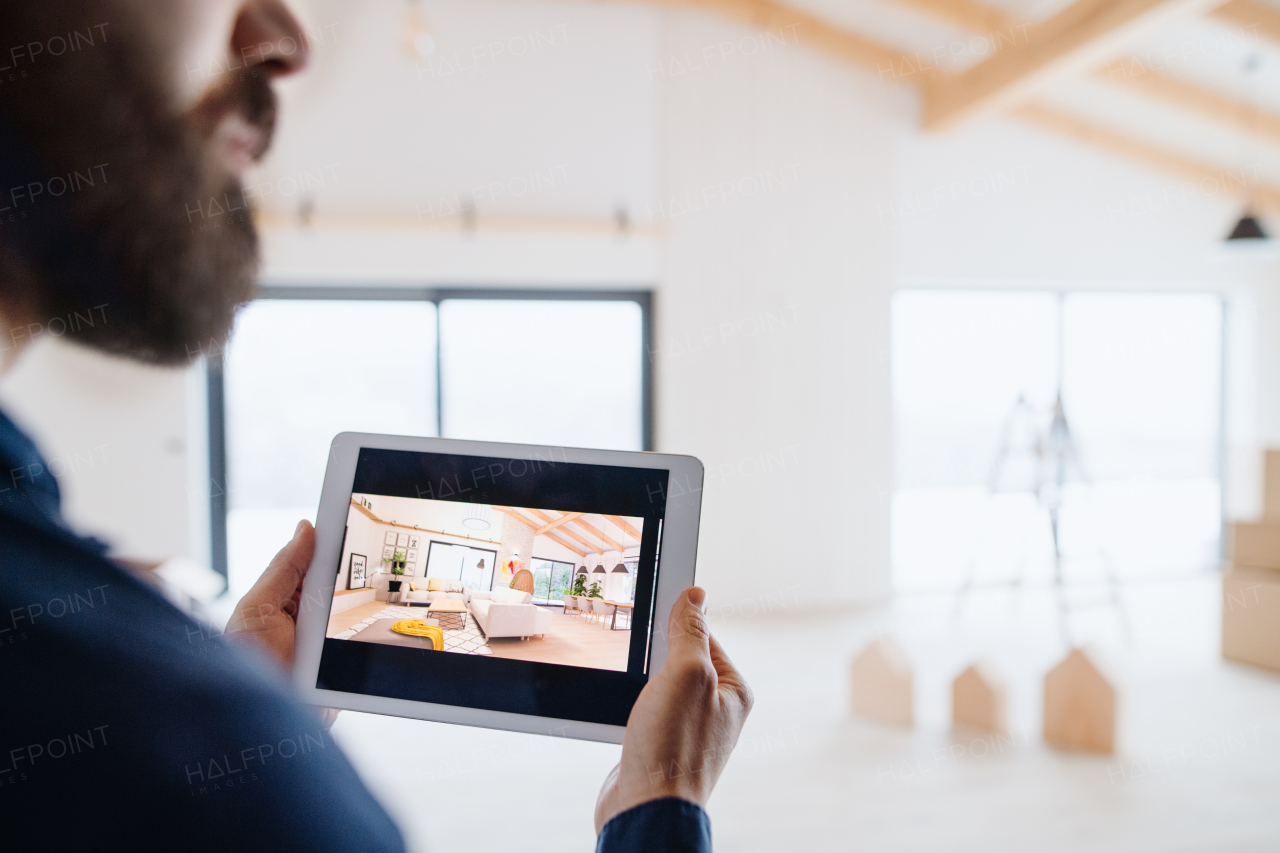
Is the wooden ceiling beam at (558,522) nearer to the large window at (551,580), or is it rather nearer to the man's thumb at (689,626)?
the large window at (551,580)

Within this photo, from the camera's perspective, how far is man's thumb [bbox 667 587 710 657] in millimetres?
803

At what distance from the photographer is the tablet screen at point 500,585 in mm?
879

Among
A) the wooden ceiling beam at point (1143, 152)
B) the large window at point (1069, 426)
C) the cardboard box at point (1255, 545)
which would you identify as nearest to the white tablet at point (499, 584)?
the cardboard box at point (1255, 545)

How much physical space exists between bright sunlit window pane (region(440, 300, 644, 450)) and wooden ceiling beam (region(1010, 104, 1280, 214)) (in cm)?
271

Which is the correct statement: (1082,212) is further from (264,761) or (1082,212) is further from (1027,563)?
(264,761)

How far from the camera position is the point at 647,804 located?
658 millimetres

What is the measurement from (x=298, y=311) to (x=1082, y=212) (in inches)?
182

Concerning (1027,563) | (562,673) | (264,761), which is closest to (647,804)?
(562,673)

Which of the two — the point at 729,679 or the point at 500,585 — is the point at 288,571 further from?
the point at 729,679

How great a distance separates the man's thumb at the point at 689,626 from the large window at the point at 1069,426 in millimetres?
4045

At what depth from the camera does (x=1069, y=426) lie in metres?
4.60

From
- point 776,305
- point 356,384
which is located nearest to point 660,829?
point 356,384

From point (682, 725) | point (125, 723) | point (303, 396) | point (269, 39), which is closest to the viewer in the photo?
point (125, 723)

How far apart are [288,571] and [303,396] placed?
3394mm
